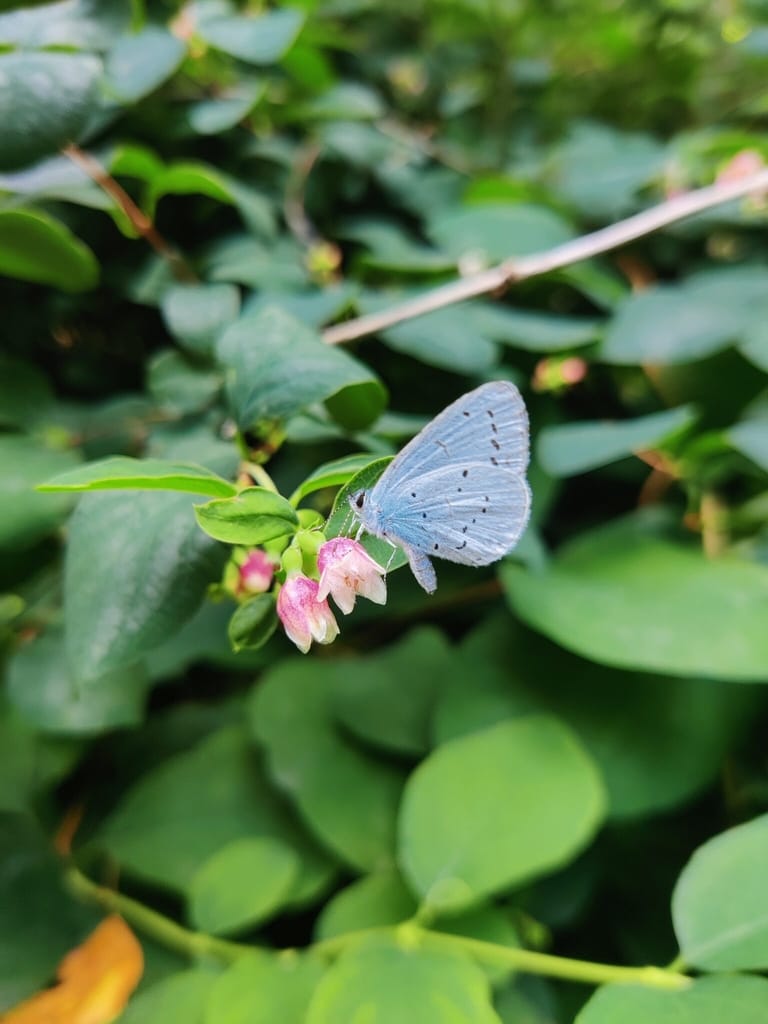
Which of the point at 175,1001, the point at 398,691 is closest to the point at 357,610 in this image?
the point at 398,691

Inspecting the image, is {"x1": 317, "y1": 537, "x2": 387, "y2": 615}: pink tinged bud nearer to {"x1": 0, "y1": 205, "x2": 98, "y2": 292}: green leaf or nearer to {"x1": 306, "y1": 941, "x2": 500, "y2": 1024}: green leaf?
{"x1": 306, "y1": 941, "x2": 500, "y2": 1024}: green leaf

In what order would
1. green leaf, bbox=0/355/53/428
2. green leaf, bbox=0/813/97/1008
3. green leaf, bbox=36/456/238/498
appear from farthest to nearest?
green leaf, bbox=0/355/53/428, green leaf, bbox=0/813/97/1008, green leaf, bbox=36/456/238/498

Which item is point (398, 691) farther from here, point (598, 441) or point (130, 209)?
point (130, 209)

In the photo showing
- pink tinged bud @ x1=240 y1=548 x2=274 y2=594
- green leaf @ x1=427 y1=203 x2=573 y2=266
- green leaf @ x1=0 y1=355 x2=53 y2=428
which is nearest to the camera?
pink tinged bud @ x1=240 y1=548 x2=274 y2=594

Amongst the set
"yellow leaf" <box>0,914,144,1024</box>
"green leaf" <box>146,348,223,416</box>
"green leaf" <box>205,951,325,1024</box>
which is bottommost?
"yellow leaf" <box>0,914,144,1024</box>

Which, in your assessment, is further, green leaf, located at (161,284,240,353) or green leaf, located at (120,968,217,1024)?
green leaf, located at (161,284,240,353)

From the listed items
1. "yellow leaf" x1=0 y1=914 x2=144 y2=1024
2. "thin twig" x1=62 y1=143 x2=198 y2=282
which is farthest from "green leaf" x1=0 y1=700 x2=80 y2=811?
"thin twig" x1=62 y1=143 x2=198 y2=282

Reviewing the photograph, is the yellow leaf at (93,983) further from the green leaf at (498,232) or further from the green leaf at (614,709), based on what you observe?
the green leaf at (498,232)
